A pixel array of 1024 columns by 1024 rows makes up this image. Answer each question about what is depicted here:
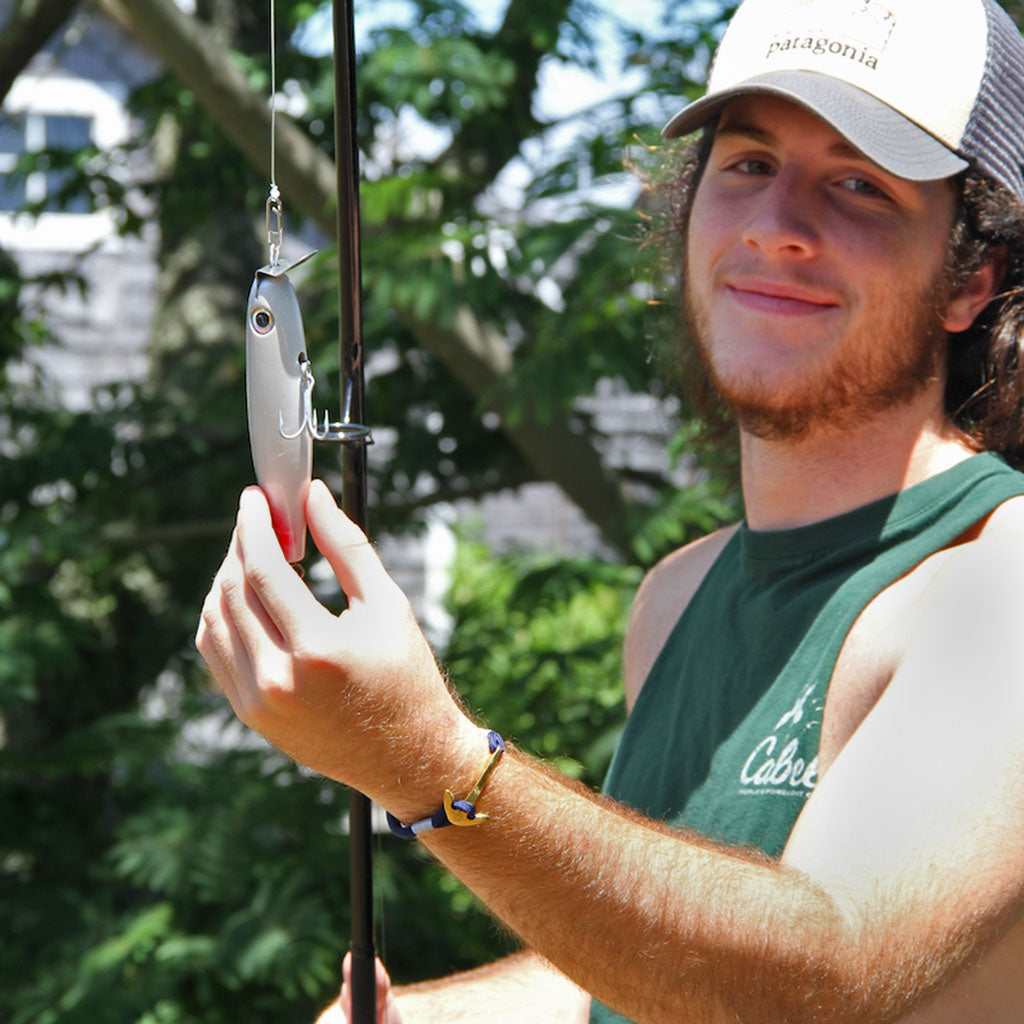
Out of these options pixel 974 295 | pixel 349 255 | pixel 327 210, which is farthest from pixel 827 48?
pixel 327 210

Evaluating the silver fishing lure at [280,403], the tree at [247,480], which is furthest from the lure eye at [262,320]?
the tree at [247,480]

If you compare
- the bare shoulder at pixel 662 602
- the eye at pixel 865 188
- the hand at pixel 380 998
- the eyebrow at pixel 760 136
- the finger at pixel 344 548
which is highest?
the eyebrow at pixel 760 136

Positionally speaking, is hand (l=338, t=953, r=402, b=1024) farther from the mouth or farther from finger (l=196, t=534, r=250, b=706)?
the mouth

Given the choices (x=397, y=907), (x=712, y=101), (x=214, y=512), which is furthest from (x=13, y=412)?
(x=712, y=101)

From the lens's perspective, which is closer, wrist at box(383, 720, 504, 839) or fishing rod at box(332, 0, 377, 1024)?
wrist at box(383, 720, 504, 839)

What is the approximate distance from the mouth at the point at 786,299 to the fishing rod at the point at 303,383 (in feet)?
1.64

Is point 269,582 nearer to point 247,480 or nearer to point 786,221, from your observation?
point 786,221

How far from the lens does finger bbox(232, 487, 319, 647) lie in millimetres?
1089

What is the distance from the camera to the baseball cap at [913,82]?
152 cm

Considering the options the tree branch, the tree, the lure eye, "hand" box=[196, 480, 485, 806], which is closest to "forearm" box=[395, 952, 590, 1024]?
"hand" box=[196, 480, 485, 806]

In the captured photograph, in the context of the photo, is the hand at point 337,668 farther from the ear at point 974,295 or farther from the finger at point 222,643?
the ear at point 974,295

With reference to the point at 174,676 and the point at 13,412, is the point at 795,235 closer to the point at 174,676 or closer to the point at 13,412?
the point at 13,412

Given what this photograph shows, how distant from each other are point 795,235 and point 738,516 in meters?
1.72

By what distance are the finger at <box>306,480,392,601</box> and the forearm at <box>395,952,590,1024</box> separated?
0.89 m
